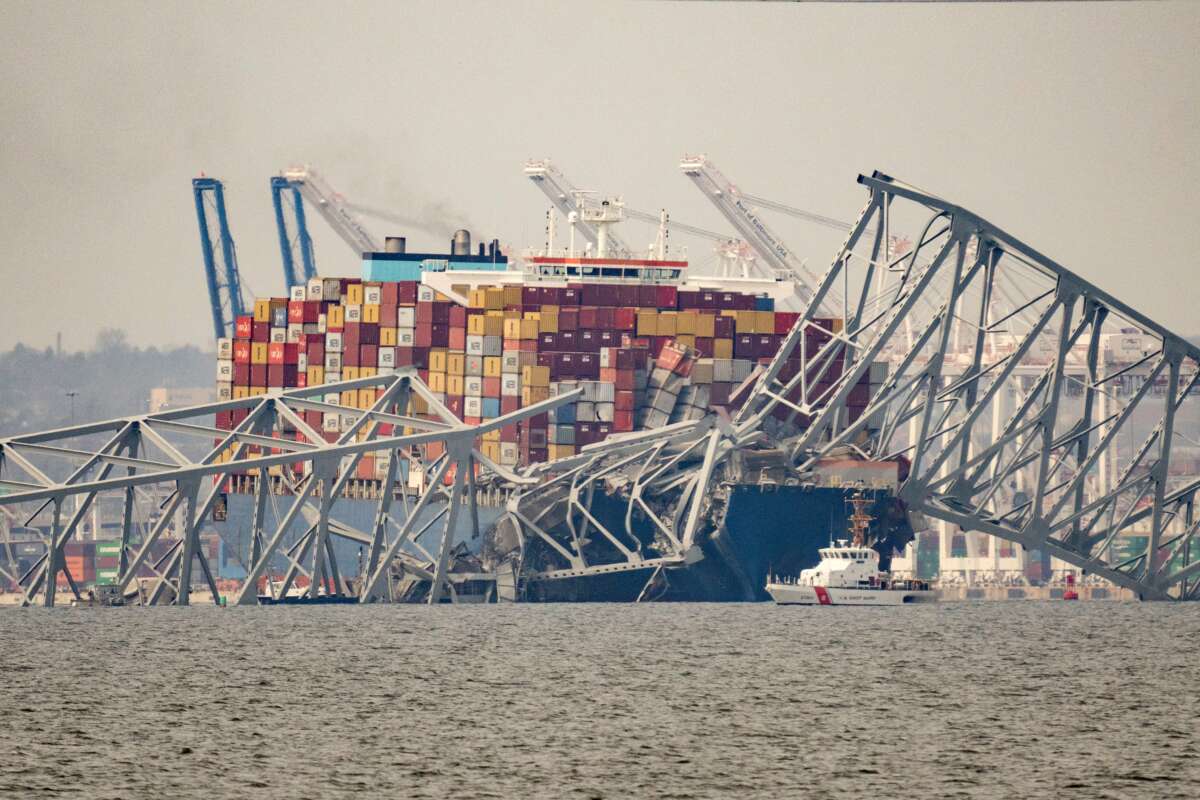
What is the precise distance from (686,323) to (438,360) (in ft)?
57.8

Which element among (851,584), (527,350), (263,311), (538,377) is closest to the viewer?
(851,584)

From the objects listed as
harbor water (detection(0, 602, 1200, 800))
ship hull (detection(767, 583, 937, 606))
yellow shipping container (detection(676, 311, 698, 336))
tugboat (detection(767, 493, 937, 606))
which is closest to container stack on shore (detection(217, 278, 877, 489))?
yellow shipping container (detection(676, 311, 698, 336))

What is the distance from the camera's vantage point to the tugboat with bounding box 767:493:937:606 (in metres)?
110

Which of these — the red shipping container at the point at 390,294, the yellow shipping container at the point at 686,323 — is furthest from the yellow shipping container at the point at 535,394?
the red shipping container at the point at 390,294

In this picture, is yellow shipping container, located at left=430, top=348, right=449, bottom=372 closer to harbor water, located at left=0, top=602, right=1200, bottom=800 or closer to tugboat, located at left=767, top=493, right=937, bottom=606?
tugboat, located at left=767, top=493, right=937, bottom=606

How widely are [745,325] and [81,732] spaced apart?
85140 millimetres

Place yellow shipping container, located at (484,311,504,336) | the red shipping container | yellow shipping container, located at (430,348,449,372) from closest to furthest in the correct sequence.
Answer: yellow shipping container, located at (484,311,504,336) < yellow shipping container, located at (430,348,449,372) < the red shipping container

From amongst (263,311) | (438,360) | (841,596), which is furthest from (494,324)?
(841,596)

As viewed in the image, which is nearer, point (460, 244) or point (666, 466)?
point (666, 466)

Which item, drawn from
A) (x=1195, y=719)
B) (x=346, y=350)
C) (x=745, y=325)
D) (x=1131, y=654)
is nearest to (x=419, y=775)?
Answer: (x=1195, y=719)

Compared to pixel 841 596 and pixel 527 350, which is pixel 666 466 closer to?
pixel 841 596

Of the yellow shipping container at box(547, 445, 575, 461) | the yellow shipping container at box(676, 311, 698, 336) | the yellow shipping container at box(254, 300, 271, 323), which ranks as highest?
the yellow shipping container at box(254, 300, 271, 323)

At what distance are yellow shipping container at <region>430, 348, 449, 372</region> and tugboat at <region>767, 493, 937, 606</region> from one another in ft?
142

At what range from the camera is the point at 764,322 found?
14112cm
